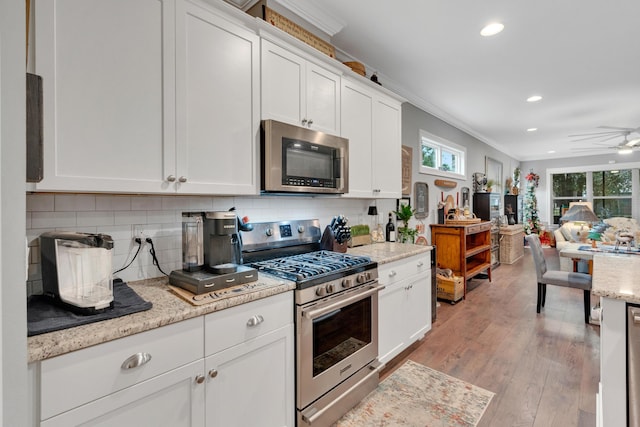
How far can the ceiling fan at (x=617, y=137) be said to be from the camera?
5137 mm

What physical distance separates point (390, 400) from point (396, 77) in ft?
10.5

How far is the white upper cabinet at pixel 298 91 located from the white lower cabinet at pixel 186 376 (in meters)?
1.15

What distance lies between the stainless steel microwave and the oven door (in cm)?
72

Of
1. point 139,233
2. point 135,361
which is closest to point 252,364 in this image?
point 135,361

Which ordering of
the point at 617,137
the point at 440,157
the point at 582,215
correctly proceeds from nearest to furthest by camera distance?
the point at 582,215, the point at 440,157, the point at 617,137

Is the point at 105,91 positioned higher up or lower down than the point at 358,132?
lower down

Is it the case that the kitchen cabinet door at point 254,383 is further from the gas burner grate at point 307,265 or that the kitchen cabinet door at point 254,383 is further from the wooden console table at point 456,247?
the wooden console table at point 456,247

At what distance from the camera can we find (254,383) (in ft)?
4.64

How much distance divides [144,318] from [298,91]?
1584mm

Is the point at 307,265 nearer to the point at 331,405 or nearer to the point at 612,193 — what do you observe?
the point at 331,405

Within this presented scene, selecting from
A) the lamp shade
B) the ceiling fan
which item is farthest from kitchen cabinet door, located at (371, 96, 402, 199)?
the ceiling fan

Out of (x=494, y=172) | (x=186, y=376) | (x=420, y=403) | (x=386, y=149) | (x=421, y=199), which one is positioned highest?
(x=494, y=172)

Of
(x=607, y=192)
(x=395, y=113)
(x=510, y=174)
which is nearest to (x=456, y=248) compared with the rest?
(x=395, y=113)

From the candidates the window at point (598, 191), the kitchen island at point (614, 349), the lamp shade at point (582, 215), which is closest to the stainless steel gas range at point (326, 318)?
the kitchen island at point (614, 349)
